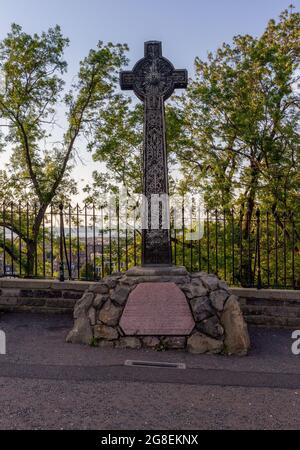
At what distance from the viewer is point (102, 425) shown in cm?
284

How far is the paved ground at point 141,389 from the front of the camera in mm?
2934

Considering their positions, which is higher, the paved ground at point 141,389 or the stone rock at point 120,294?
the stone rock at point 120,294

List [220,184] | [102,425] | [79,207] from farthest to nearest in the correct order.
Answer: [220,184] → [79,207] → [102,425]

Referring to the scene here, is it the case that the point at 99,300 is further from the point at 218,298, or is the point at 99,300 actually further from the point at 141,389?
the point at 141,389

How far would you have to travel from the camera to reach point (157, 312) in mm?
5125

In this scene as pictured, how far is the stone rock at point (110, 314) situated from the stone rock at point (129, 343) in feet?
0.88

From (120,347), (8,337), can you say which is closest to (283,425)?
(120,347)

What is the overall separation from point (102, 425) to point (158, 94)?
5.25 m

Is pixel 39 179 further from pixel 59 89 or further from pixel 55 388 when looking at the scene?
pixel 55 388

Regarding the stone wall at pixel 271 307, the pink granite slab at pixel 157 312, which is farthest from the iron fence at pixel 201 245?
the pink granite slab at pixel 157 312

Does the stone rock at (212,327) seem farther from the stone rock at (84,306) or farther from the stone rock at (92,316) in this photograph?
the stone rock at (84,306)

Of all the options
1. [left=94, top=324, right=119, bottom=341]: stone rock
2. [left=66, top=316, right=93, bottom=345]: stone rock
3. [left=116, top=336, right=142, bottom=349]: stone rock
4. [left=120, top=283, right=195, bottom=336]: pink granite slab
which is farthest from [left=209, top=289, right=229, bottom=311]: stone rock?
[left=66, top=316, right=93, bottom=345]: stone rock

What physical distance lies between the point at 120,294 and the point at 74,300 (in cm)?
183

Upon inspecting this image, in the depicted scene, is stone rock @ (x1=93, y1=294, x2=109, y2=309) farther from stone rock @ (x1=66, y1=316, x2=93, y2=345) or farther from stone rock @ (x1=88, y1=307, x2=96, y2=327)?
stone rock @ (x1=66, y1=316, x2=93, y2=345)
